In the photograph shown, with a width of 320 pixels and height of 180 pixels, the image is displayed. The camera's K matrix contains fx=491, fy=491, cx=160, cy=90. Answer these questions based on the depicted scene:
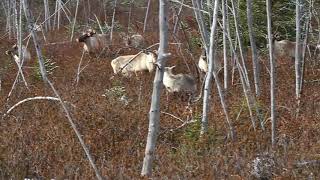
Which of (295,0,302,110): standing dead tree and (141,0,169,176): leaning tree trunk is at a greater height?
(141,0,169,176): leaning tree trunk

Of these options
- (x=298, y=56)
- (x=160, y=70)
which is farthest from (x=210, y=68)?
(x=298, y=56)

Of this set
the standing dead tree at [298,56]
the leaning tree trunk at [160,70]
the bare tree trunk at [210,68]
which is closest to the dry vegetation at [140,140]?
the bare tree trunk at [210,68]

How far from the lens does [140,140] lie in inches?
260

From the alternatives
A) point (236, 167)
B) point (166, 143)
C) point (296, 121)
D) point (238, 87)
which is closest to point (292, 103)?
point (296, 121)

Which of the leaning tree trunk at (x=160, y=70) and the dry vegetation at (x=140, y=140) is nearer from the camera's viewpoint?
the leaning tree trunk at (x=160, y=70)

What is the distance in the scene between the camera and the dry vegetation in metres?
5.17

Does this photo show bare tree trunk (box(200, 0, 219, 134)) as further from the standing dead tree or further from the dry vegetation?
the standing dead tree

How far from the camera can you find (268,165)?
5.05m

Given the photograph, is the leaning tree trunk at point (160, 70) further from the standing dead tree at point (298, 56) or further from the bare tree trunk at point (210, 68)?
the standing dead tree at point (298, 56)

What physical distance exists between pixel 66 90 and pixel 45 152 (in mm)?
4592

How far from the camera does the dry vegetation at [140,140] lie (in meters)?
5.17

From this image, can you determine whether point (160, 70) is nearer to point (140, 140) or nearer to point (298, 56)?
point (140, 140)

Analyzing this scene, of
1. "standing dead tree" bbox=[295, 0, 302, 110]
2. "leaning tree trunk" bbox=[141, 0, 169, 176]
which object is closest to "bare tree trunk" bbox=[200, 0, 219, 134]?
"leaning tree trunk" bbox=[141, 0, 169, 176]

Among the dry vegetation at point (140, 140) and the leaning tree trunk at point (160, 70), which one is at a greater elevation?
the leaning tree trunk at point (160, 70)
